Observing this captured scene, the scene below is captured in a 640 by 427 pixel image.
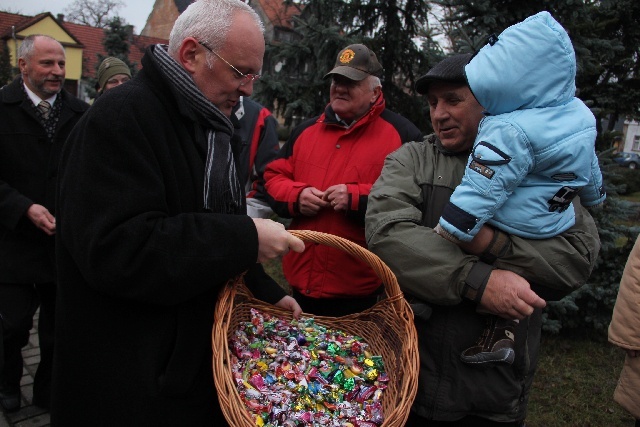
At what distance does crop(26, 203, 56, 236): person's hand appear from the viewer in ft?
10.2

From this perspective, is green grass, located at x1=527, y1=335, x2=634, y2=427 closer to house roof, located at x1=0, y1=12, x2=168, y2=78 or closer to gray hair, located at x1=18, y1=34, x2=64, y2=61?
gray hair, located at x1=18, y1=34, x2=64, y2=61

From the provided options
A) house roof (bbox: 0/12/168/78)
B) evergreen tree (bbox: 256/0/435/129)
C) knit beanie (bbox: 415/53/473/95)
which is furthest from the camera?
house roof (bbox: 0/12/168/78)

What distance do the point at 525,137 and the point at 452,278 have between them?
501 millimetres

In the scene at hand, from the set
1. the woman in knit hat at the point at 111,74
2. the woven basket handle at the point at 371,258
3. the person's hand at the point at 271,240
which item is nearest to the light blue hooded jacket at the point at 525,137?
the woven basket handle at the point at 371,258

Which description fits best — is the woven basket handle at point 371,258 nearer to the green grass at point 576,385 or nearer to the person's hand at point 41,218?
the person's hand at point 41,218

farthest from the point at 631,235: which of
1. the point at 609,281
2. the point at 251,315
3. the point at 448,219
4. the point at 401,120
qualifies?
the point at 251,315

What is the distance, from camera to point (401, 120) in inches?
121

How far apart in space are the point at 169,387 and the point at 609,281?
4.50 meters

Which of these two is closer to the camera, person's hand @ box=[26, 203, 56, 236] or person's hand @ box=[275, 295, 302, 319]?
person's hand @ box=[275, 295, 302, 319]

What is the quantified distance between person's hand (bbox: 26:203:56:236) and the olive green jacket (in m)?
2.15

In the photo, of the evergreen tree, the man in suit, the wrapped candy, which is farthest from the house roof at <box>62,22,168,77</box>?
the wrapped candy

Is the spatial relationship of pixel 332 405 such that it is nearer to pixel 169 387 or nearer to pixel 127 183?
pixel 169 387

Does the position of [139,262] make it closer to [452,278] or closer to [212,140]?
[212,140]

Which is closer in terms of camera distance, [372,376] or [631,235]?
[372,376]
